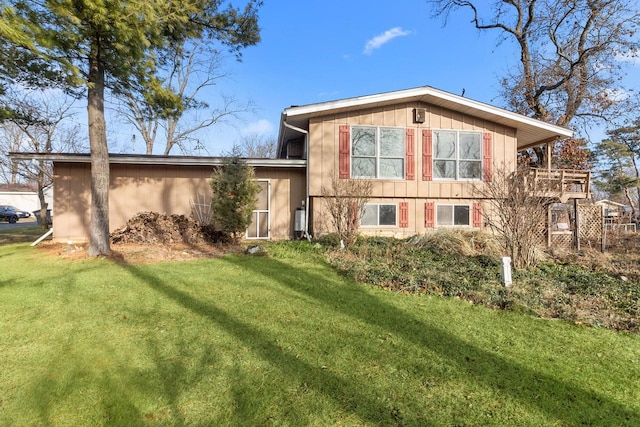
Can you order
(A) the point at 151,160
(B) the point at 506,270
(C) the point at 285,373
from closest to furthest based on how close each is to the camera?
(C) the point at 285,373
(B) the point at 506,270
(A) the point at 151,160

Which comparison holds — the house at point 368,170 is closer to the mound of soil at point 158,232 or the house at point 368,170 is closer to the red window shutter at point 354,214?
the mound of soil at point 158,232

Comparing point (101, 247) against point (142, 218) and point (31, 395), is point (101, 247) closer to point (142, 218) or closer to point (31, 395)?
point (142, 218)

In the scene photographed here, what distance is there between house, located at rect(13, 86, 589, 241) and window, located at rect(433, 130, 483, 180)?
1.3 inches

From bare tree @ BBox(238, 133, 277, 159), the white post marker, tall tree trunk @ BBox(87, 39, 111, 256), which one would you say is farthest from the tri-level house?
bare tree @ BBox(238, 133, 277, 159)

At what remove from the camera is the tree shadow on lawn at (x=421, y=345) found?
216cm

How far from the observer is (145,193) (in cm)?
1030

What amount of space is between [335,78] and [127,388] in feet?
63.0

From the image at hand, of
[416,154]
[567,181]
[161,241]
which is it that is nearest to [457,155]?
[416,154]

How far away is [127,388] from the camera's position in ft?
7.85

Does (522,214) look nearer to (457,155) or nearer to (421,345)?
(421,345)

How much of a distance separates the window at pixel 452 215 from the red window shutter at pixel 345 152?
3.38 meters

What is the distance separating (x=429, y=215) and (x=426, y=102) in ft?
12.3

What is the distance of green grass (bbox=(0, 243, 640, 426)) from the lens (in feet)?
7.04

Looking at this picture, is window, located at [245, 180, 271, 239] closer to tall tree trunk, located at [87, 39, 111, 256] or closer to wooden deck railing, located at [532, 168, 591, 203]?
tall tree trunk, located at [87, 39, 111, 256]
